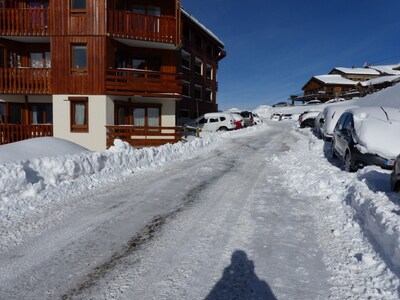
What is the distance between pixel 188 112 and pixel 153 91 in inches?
Result: 450

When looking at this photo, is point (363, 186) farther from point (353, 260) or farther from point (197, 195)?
point (197, 195)

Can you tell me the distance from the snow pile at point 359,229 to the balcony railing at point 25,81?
1419 centimetres

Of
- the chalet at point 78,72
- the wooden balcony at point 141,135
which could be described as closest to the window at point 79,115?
the chalet at point 78,72

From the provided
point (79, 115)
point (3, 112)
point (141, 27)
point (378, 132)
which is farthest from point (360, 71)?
point (3, 112)

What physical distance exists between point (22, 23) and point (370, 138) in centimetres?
1741

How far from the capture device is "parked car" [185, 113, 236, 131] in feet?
84.2

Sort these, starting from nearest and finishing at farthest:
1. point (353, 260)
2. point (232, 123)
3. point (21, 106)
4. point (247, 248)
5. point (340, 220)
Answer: point (353, 260)
point (247, 248)
point (340, 220)
point (21, 106)
point (232, 123)

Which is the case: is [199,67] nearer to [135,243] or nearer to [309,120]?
[309,120]

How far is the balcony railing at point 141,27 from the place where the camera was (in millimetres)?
16031

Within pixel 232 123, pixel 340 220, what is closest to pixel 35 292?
pixel 340 220

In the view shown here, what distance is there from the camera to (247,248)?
4.23m

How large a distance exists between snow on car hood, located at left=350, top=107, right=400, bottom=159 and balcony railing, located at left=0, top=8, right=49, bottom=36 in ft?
52.0

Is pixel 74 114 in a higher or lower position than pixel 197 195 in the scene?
higher

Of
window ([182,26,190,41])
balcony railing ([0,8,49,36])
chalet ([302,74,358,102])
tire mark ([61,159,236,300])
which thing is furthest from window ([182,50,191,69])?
chalet ([302,74,358,102])
